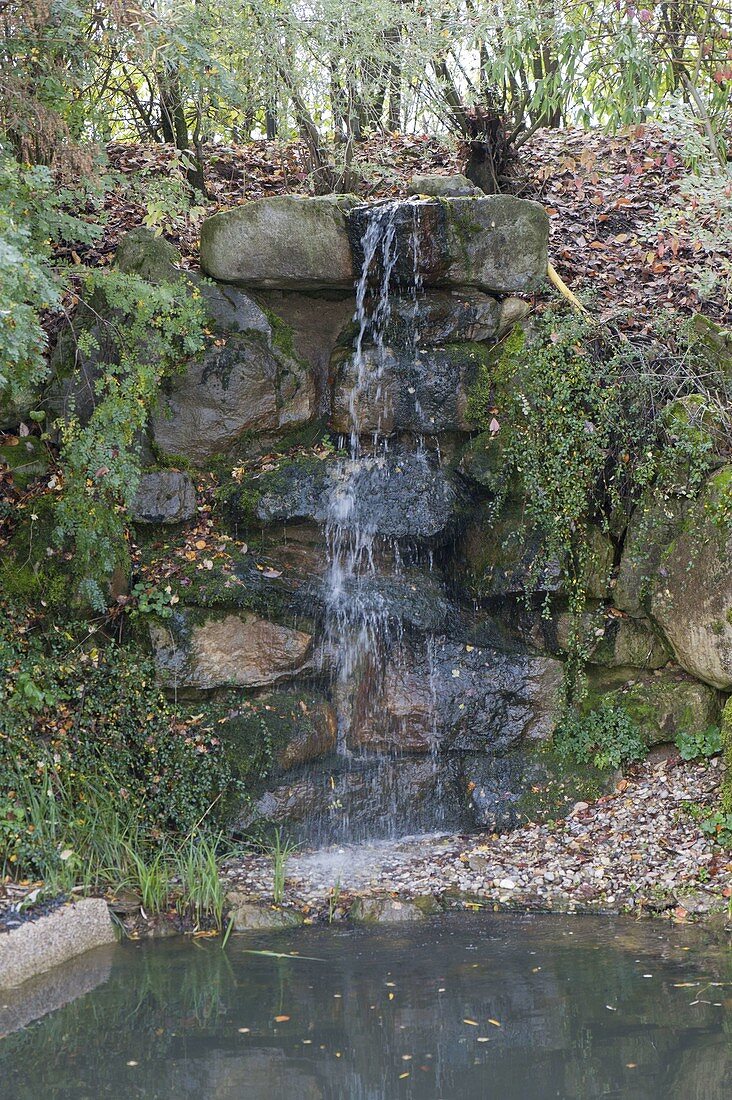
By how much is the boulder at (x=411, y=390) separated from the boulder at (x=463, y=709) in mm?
1925

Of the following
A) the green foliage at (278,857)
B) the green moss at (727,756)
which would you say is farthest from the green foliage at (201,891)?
the green moss at (727,756)

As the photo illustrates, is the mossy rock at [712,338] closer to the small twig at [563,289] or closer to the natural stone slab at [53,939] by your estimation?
the small twig at [563,289]

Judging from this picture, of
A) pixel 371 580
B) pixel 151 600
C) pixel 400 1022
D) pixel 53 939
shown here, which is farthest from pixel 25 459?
pixel 400 1022

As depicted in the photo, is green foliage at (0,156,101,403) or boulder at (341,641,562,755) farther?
boulder at (341,641,562,755)

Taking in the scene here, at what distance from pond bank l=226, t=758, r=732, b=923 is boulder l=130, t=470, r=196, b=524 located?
258 cm

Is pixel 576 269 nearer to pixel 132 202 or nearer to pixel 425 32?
pixel 425 32

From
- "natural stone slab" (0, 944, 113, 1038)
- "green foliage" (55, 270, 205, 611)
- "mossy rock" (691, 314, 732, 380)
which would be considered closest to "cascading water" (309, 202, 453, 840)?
"green foliage" (55, 270, 205, 611)

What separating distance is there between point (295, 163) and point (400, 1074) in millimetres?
9428

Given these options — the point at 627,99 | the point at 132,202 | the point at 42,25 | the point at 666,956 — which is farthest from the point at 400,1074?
the point at 132,202

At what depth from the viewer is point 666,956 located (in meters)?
4.93

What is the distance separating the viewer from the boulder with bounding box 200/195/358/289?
7.55 m

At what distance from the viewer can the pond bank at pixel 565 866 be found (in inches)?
225

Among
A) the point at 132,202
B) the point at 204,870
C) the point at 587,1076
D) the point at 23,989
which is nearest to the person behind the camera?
the point at 587,1076

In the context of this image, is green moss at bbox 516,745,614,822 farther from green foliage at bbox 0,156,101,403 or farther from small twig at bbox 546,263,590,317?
green foliage at bbox 0,156,101,403
